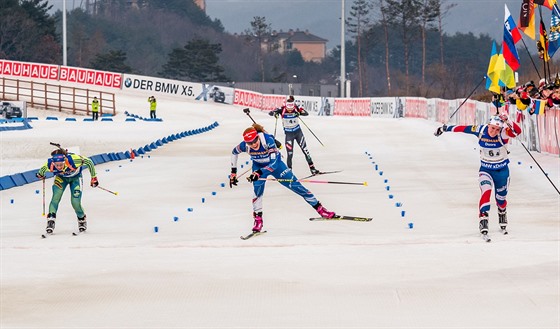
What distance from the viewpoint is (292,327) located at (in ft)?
30.7

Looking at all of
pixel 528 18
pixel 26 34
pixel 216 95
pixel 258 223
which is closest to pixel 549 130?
pixel 528 18

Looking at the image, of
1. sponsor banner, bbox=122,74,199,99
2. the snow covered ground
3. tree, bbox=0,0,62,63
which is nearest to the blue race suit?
the snow covered ground

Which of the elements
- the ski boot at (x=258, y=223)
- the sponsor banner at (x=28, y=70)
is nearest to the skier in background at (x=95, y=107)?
the sponsor banner at (x=28, y=70)

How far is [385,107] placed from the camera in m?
71.9

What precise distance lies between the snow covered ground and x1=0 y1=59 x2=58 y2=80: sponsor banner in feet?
176

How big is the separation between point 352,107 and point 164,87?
52.2ft

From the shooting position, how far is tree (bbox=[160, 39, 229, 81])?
11569 cm

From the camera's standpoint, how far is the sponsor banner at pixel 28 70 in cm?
7712

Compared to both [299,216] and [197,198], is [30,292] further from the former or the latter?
[197,198]

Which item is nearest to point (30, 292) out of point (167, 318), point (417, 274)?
point (167, 318)

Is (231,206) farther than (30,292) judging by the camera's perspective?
Yes

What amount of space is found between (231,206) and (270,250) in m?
5.33

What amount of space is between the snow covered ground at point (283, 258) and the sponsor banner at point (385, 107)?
146 feet

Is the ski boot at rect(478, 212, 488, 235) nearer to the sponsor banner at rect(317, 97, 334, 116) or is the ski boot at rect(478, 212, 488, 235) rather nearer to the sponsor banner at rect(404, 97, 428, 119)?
the sponsor banner at rect(404, 97, 428, 119)
